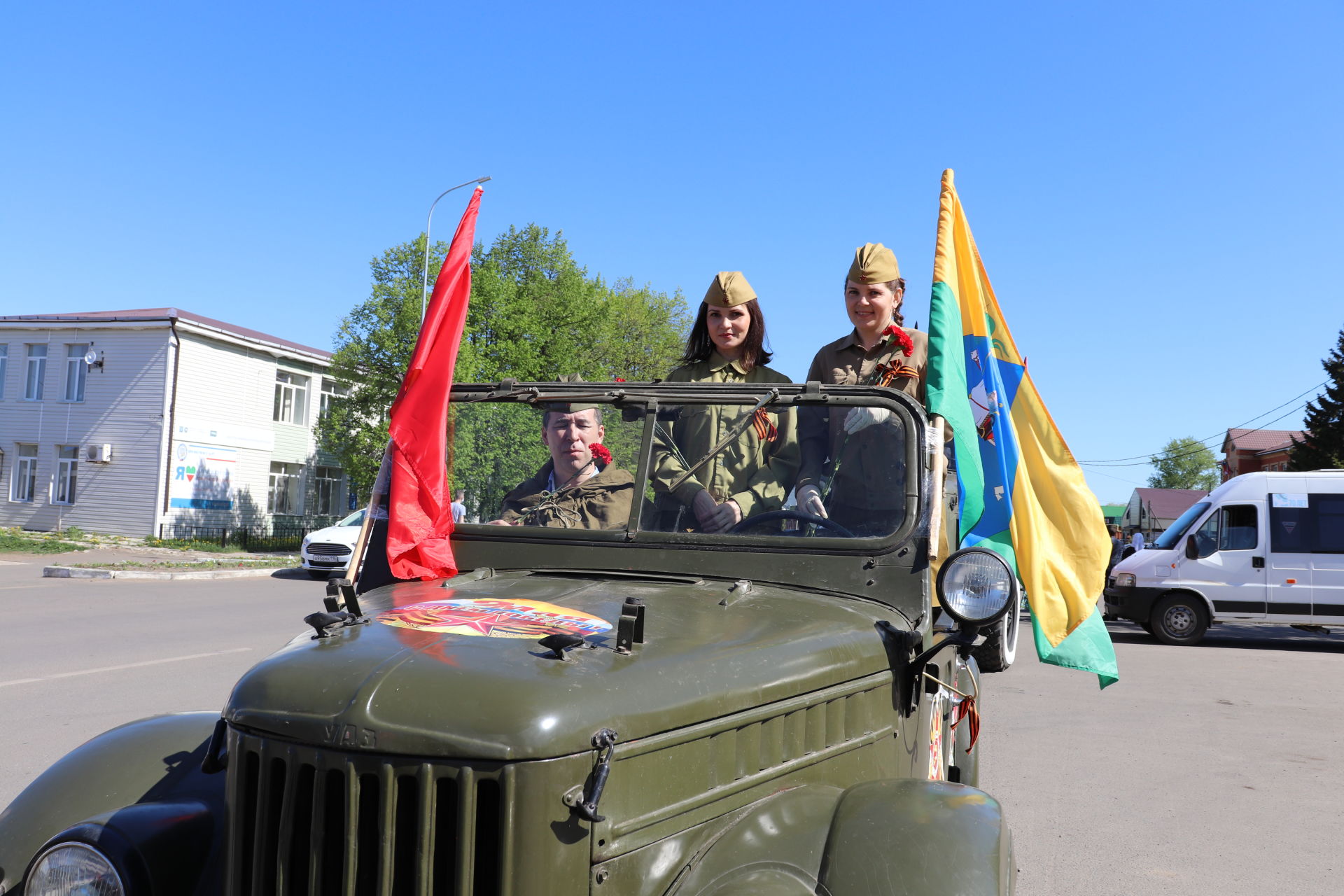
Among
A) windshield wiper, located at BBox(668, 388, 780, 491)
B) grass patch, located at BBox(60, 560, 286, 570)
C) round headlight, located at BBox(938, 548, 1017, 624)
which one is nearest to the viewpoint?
round headlight, located at BBox(938, 548, 1017, 624)

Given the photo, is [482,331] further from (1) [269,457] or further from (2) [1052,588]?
(2) [1052,588]

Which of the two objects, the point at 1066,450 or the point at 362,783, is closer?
the point at 362,783

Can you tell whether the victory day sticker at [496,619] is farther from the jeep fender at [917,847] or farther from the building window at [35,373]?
the building window at [35,373]

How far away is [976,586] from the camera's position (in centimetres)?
293

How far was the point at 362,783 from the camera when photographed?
6.42ft

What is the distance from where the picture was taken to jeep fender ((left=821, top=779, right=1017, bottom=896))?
2.12 m

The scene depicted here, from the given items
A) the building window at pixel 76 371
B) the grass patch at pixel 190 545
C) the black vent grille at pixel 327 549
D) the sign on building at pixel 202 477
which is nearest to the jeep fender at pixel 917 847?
the black vent grille at pixel 327 549

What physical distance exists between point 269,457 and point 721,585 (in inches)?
1266

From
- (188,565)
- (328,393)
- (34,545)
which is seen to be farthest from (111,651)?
(328,393)

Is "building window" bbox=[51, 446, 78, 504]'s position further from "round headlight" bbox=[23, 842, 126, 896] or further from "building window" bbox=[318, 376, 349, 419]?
"round headlight" bbox=[23, 842, 126, 896]

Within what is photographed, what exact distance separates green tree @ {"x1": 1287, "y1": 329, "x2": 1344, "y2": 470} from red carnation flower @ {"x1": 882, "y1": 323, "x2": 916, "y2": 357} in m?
37.6

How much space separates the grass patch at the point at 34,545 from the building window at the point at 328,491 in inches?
367

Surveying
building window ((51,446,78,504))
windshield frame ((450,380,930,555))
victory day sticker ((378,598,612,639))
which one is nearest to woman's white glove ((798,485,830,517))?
windshield frame ((450,380,930,555))

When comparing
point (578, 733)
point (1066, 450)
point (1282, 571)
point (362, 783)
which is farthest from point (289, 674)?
point (1282, 571)
